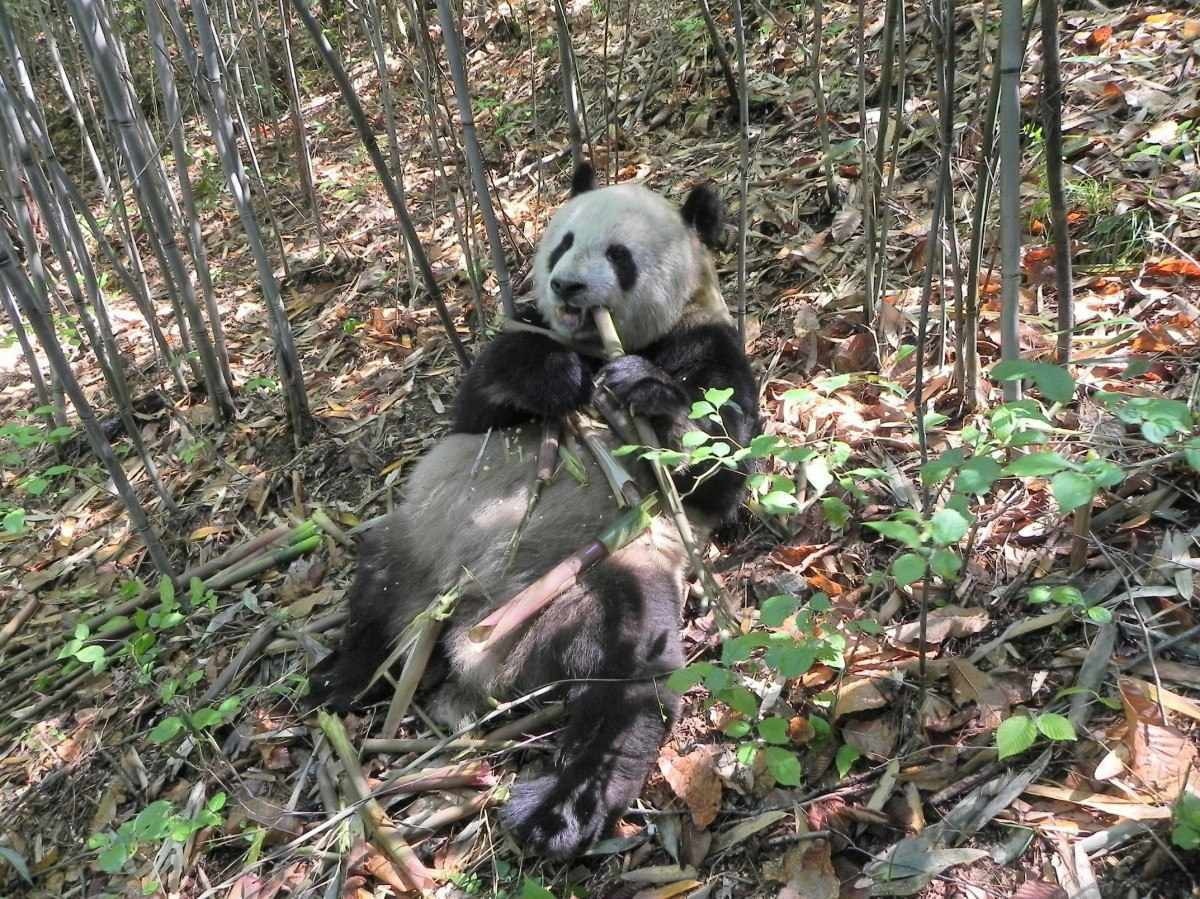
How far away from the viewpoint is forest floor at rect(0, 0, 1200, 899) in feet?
7.48

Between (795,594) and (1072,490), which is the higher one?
(1072,490)

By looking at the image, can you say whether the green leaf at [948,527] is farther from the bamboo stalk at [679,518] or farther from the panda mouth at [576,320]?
the panda mouth at [576,320]

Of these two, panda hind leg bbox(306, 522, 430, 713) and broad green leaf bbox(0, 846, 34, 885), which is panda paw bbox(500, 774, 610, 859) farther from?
broad green leaf bbox(0, 846, 34, 885)

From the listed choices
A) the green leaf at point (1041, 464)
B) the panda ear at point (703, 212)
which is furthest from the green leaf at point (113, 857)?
the panda ear at point (703, 212)

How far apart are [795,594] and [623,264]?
1723 millimetres

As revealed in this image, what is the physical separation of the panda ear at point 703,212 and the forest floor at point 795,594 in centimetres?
75

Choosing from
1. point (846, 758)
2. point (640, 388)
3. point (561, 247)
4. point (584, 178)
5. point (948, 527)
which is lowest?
point (846, 758)

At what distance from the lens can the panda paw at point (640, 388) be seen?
3385mm

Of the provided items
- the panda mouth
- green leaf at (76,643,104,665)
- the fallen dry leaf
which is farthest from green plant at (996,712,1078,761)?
green leaf at (76,643,104,665)

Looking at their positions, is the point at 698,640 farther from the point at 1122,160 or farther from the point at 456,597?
the point at 1122,160

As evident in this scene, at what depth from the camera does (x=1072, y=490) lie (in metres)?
1.64

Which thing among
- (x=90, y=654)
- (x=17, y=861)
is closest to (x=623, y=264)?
(x=90, y=654)

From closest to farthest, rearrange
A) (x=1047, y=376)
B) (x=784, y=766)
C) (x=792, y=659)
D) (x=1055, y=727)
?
1. (x=1047, y=376)
2. (x=1055, y=727)
3. (x=792, y=659)
4. (x=784, y=766)

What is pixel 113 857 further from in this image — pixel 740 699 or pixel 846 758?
pixel 846 758
